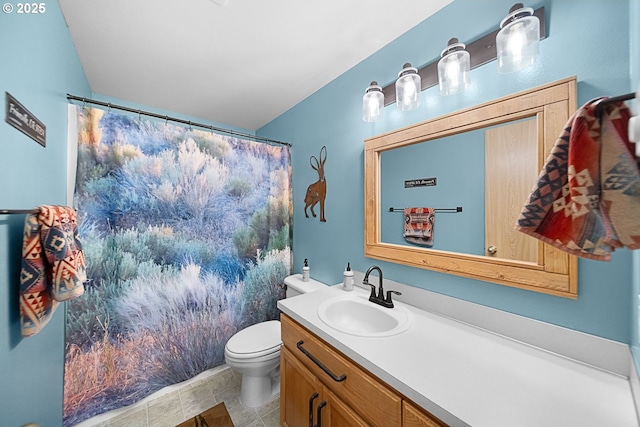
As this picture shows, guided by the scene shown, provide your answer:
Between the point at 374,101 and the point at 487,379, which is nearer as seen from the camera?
the point at 487,379

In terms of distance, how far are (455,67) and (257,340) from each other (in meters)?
1.96

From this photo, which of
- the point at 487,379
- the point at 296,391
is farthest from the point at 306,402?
the point at 487,379

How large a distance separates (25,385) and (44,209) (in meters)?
0.66

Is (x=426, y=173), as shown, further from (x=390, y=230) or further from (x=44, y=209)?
(x=44, y=209)

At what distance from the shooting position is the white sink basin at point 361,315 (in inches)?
44.3

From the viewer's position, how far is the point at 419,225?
127 centimetres

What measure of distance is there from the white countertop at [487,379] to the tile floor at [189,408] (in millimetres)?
1015

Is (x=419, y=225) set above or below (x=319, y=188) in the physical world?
below

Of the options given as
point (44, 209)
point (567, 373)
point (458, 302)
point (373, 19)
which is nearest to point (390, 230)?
point (458, 302)

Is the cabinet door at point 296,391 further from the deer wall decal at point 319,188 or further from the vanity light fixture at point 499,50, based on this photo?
the vanity light fixture at point 499,50

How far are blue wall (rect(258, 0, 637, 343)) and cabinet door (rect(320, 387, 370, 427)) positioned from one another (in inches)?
27.0

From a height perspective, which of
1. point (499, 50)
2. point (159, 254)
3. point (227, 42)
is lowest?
point (159, 254)

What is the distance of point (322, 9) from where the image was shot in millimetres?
1160

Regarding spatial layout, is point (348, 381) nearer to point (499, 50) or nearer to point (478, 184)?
point (478, 184)
